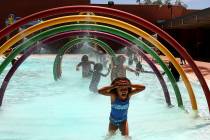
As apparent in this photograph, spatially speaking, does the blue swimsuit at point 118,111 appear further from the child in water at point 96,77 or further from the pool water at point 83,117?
the child in water at point 96,77

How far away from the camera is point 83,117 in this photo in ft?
30.5

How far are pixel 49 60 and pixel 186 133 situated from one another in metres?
25.7

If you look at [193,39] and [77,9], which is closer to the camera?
[77,9]

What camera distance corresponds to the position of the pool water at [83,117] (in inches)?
297

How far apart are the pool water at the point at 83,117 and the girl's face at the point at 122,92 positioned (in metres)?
0.64

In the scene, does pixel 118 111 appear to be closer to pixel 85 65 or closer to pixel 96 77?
pixel 96 77

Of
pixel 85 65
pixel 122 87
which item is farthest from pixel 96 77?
pixel 122 87

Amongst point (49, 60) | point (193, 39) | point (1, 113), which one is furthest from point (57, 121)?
point (193, 39)

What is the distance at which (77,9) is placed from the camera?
745 centimetres

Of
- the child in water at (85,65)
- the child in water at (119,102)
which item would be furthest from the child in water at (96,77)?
the child in water at (119,102)

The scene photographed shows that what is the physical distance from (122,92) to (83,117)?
8.81 ft

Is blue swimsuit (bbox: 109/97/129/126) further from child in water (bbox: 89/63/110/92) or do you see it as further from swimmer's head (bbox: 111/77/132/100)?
child in water (bbox: 89/63/110/92)

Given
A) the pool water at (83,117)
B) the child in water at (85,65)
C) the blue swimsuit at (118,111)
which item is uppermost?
the child in water at (85,65)

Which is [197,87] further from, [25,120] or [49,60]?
[49,60]
